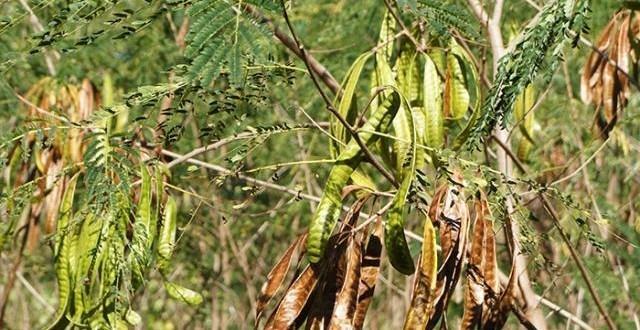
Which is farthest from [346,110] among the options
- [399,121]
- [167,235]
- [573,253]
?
[573,253]

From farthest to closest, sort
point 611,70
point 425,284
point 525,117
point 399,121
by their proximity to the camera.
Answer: point 611,70 < point 525,117 < point 399,121 < point 425,284

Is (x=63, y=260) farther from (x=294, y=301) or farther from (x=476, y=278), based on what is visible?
(x=476, y=278)

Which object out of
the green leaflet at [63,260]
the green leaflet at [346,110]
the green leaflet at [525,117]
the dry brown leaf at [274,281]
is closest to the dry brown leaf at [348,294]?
the dry brown leaf at [274,281]

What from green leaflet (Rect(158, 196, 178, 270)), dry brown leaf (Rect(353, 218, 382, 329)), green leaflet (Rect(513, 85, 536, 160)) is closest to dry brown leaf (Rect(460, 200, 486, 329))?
dry brown leaf (Rect(353, 218, 382, 329))

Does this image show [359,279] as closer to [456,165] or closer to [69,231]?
[456,165]

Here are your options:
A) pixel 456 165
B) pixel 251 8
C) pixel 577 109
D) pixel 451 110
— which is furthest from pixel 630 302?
pixel 251 8

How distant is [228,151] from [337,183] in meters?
1.43

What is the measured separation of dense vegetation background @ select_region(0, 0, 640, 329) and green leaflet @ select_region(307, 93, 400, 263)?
0.07m

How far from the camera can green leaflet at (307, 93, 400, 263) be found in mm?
1800

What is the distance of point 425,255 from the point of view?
5.61ft

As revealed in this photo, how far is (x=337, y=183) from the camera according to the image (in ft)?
6.01

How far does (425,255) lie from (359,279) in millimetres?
138

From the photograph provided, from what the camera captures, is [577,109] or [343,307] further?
[577,109]

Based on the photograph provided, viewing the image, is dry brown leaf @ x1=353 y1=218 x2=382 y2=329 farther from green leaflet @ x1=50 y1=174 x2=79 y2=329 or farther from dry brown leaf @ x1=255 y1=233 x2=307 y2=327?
green leaflet @ x1=50 y1=174 x2=79 y2=329
